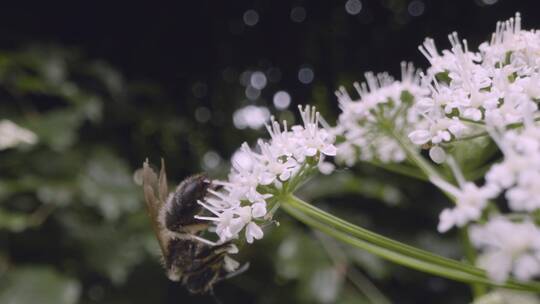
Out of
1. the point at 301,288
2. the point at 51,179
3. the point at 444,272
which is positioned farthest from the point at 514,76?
the point at 51,179

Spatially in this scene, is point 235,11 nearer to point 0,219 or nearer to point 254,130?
point 254,130

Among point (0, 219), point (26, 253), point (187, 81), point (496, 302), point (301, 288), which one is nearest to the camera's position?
point (496, 302)

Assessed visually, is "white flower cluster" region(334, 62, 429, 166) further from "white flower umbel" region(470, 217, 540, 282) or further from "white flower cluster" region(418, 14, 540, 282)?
"white flower umbel" region(470, 217, 540, 282)

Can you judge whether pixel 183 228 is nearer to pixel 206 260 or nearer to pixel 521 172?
pixel 206 260

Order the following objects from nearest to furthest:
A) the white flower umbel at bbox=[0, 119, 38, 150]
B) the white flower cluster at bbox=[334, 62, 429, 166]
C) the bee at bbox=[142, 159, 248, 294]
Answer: the bee at bbox=[142, 159, 248, 294], the white flower cluster at bbox=[334, 62, 429, 166], the white flower umbel at bbox=[0, 119, 38, 150]

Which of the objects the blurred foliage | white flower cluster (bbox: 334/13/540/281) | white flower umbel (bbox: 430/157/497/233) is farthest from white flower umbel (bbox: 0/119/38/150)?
white flower umbel (bbox: 430/157/497/233)

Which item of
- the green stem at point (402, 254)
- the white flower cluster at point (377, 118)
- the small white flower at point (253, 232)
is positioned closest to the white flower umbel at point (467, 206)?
the green stem at point (402, 254)
